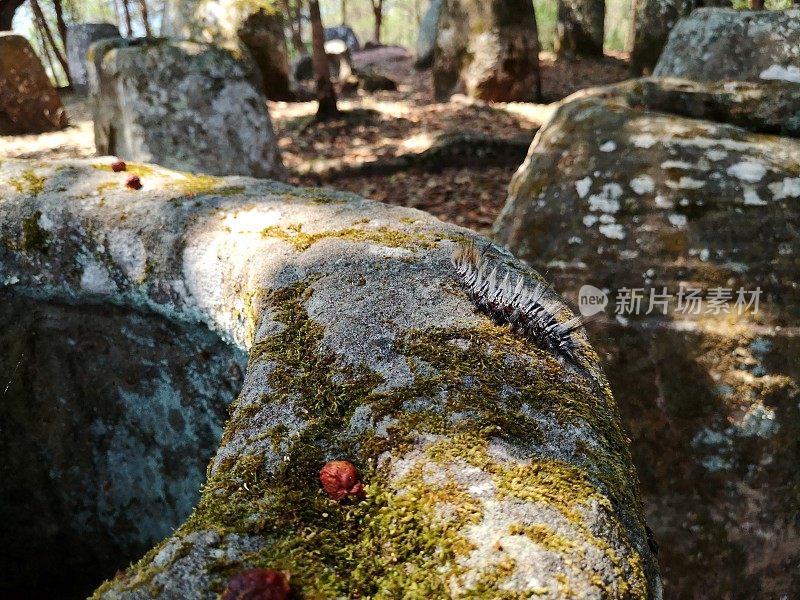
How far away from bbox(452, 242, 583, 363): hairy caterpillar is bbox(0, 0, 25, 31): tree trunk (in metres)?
13.9

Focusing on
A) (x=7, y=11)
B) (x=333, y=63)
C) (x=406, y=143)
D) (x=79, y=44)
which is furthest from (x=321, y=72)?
(x=79, y=44)

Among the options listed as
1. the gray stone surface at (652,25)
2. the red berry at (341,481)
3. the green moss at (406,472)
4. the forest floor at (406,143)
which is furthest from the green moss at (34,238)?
the gray stone surface at (652,25)

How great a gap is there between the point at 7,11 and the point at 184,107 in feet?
32.0

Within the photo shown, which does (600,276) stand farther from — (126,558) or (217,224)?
(126,558)

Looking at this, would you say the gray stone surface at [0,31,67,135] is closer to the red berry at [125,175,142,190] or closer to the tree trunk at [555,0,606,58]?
the red berry at [125,175,142,190]

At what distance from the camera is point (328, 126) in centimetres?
841

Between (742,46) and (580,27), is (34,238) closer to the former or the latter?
(742,46)

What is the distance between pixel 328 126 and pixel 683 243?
6.24 m

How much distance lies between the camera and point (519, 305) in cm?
153

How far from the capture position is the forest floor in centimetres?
611

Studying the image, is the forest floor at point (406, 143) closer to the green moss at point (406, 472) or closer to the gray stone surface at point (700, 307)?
the gray stone surface at point (700, 307)

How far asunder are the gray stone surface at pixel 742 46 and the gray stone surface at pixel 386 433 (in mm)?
4634

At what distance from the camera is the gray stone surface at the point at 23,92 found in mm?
8633

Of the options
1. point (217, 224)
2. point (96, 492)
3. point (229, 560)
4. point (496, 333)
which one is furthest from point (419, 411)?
point (96, 492)
